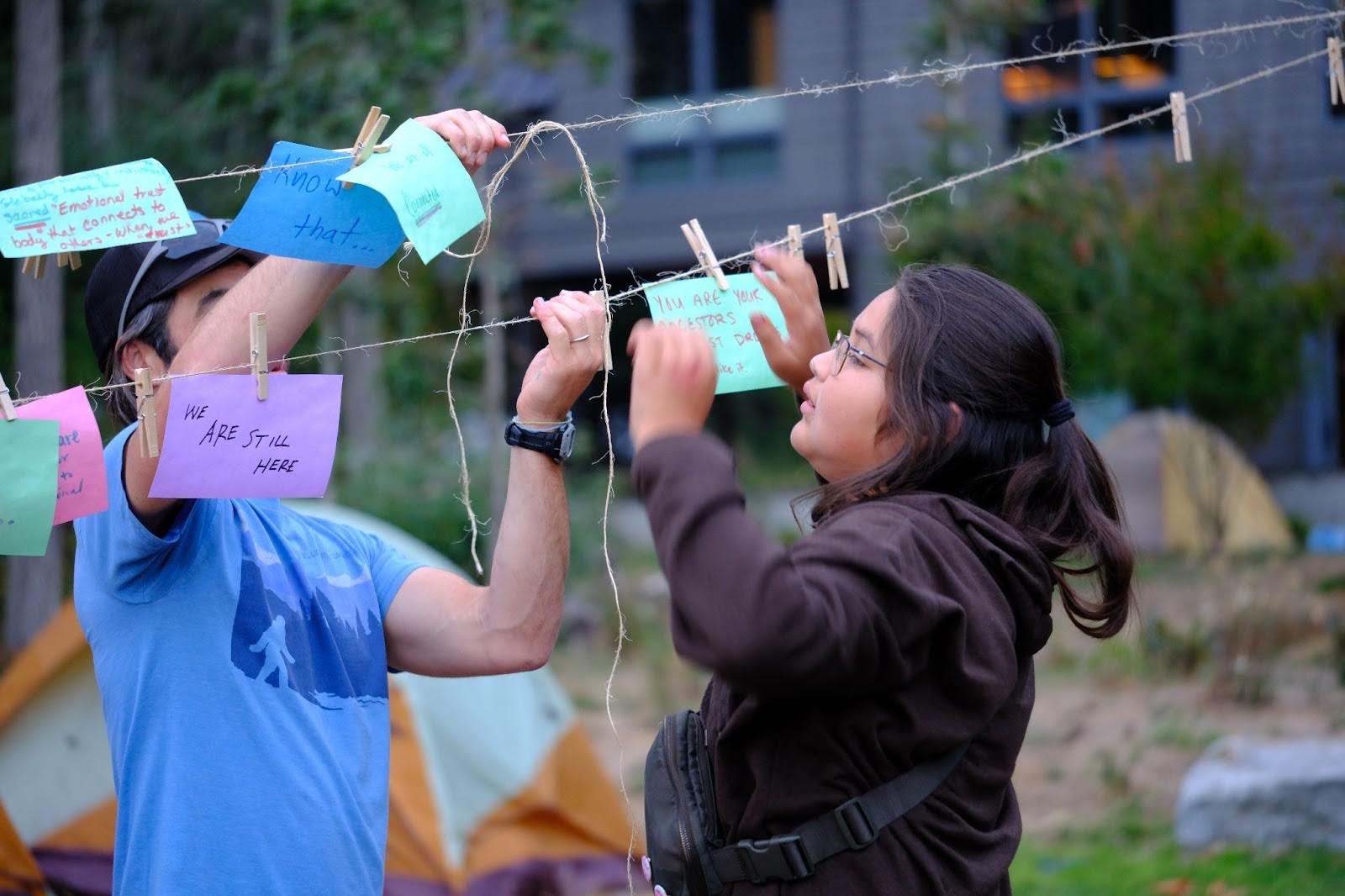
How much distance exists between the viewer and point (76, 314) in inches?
346

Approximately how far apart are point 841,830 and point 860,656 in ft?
0.86

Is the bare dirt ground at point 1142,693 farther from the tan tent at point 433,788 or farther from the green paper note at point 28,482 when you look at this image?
the green paper note at point 28,482

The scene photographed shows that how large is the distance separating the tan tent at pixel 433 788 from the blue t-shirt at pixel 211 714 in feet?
7.14

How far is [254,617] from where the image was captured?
1.78 meters

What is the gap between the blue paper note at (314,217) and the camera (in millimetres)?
1671

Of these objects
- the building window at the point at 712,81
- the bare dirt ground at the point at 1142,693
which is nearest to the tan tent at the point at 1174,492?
the bare dirt ground at the point at 1142,693

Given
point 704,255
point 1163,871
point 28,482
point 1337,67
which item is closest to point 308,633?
point 28,482

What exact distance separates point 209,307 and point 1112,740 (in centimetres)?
541

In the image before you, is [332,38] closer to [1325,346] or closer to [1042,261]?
[1042,261]


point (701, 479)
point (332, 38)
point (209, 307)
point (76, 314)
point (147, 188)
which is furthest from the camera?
point (76, 314)

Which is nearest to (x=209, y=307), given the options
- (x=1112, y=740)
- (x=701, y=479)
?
(x=701, y=479)

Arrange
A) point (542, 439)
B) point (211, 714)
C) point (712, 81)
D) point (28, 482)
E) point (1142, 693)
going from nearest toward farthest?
point (28, 482) < point (211, 714) < point (542, 439) < point (1142, 693) < point (712, 81)

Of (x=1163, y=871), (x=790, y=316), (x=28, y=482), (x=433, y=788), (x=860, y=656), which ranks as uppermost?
(x=790, y=316)

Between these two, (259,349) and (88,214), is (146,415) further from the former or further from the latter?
(88,214)
